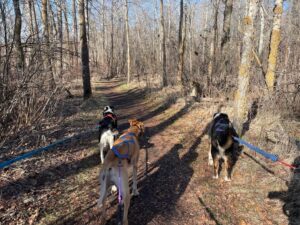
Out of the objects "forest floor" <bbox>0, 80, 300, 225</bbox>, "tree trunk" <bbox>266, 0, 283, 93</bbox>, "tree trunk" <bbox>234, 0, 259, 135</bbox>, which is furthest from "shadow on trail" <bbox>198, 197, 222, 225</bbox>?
"tree trunk" <bbox>266, 0, 283, 93</bbox>

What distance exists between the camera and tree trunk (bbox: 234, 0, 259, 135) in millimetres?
5684

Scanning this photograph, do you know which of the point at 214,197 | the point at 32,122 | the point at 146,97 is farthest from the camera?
the point at 146,97

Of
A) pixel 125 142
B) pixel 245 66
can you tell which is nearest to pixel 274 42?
pixel 245 66

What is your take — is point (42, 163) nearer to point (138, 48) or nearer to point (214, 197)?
point (214, 197)

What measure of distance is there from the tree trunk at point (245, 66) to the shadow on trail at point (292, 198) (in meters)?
1.97

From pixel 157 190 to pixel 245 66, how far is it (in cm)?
363

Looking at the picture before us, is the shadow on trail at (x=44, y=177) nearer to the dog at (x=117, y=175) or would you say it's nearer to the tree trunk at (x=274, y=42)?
the dog at (x=117, y=175)

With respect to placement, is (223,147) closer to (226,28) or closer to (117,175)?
(117,175)

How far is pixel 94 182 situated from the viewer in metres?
4.68

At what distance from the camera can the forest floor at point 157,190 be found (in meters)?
3.69

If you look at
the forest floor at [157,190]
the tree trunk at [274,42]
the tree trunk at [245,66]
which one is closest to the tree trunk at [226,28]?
the tree trunk at [274,42]

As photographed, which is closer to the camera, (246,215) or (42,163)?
(246,215)

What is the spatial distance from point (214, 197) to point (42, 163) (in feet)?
11.5

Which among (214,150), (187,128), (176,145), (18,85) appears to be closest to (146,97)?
(187,128)
